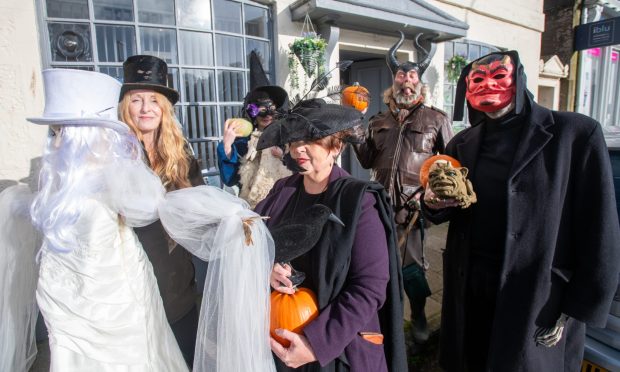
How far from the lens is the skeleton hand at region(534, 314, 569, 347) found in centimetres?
157

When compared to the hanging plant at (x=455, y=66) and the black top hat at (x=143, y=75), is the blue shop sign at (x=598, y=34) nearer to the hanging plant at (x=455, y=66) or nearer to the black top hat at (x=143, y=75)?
the hanging plant at (x=455, y=66)

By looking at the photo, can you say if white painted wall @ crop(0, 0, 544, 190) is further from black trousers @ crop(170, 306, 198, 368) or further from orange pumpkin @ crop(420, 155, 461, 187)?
orange pumpkin @ crop(420, 155, 461, 187)

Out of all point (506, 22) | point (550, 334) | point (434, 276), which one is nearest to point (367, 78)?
point (506, 22)

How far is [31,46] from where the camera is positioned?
9.16 ft

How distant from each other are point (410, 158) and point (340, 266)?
164cm

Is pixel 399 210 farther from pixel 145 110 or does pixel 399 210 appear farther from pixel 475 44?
pixel 475 44

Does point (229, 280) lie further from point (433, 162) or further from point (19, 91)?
point (19, 91)

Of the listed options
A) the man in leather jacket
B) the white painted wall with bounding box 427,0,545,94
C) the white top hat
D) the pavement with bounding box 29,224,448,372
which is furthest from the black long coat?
the white painted wall with bounding box 427,0,545,94

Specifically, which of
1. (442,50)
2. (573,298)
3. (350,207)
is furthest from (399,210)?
(442,50)

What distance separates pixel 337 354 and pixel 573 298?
111cm

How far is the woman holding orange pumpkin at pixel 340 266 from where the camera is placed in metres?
1.30

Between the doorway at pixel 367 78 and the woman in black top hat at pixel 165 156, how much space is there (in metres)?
4.08

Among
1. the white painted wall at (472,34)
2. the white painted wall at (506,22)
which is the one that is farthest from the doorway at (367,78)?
the white painted wall at (506,22)

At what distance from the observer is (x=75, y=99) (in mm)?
1362
